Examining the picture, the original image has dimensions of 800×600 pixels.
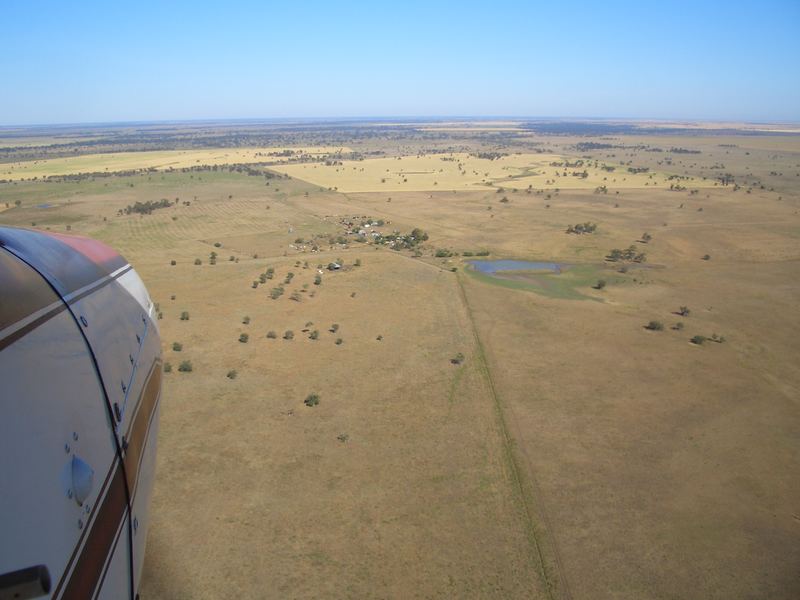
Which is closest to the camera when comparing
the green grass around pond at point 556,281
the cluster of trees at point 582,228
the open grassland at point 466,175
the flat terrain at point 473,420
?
the flat terrain at point 473,420

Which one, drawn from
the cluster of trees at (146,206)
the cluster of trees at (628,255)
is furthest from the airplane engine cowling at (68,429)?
the cluster of trees at (146,206)

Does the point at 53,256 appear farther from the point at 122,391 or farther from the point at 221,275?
the point at 221,275

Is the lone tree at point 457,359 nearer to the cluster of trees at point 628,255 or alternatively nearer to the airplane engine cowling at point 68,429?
the airplane engine cowling at point 68,429

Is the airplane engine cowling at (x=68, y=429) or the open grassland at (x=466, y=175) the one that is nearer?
the airplane engine cowling at (x=68, y=429)

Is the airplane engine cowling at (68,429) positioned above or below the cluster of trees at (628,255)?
above

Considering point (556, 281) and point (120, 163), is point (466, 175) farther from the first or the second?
point (120, 163)

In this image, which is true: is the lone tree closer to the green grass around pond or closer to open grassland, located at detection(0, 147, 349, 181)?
the green grass around pond
